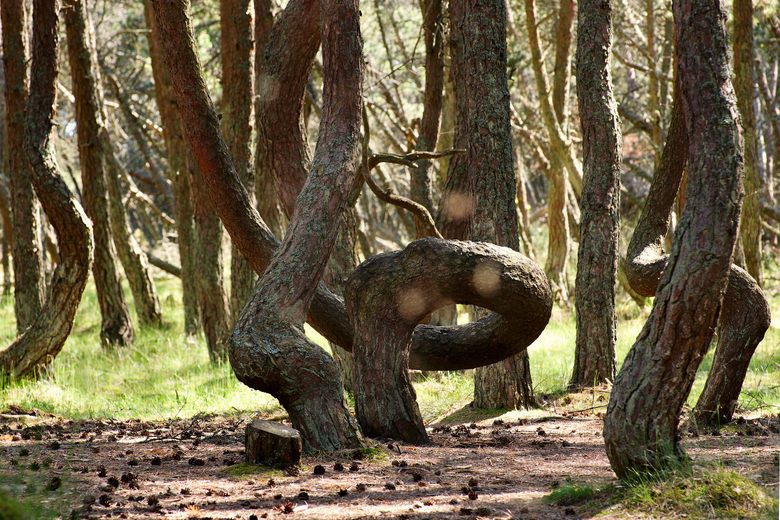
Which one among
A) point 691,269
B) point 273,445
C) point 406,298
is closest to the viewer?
point 691,269

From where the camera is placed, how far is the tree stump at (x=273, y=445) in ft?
17.6

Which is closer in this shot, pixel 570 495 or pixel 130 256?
pixel 570 495

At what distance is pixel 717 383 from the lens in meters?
7.03

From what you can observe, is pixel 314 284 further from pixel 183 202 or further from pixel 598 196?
pixel 183 202

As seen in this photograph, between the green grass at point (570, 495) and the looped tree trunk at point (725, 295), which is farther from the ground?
the looped tree trunk at point (725, 295)

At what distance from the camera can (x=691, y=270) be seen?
180 inches

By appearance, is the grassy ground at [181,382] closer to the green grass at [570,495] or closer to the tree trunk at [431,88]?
the tree trunk at [431,88]

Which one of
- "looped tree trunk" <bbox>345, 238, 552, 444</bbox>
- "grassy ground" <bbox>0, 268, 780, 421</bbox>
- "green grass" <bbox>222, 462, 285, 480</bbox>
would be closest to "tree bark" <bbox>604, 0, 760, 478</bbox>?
"looped tree trunk" <bbox>345, 238, 552, 444</bbox>

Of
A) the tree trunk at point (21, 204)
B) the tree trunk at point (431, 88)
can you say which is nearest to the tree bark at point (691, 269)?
the tree trunk at point (431, 88)

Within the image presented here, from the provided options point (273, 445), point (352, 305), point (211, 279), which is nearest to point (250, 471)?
point (273, 445)

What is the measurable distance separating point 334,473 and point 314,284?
1.27 m

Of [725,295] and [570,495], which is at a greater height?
[725,295]

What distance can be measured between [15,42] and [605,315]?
7.73 meters

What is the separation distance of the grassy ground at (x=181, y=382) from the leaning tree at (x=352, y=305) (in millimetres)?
2134
